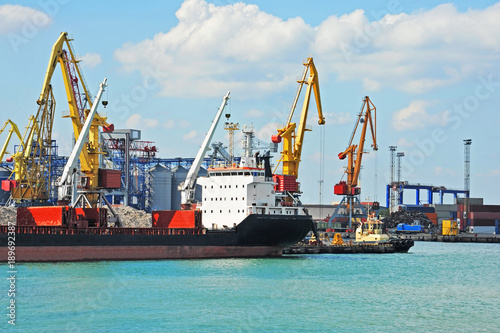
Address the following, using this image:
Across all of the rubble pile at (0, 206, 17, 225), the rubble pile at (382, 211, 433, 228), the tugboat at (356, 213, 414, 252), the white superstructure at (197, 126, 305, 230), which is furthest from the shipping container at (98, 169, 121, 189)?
the rubble pile at (382, 211, 433, 228)

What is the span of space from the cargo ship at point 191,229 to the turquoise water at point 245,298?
1.63m

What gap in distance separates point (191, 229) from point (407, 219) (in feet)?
317

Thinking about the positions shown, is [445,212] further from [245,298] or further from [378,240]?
[245,298]

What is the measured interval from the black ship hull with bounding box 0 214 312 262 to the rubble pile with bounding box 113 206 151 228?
38.5 m

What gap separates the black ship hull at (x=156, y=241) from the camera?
44.9m

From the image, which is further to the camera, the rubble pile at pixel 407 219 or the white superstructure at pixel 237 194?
the rubble pile at pixel 407 219

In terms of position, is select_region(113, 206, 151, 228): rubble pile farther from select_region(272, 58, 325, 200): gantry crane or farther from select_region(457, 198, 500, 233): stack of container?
select_region(457, 198, 500, 233): stack of container

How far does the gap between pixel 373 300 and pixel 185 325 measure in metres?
10.4

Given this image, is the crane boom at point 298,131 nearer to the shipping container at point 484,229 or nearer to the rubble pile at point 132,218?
the rubble pile at point 132,218

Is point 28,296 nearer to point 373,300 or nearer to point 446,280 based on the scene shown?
point 373,300

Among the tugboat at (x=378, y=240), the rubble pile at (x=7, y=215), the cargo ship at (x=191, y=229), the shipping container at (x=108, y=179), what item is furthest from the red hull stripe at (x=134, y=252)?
the rubble pile at (x=7, y=215)

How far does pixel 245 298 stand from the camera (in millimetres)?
33156

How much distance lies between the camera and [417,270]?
4906 cm

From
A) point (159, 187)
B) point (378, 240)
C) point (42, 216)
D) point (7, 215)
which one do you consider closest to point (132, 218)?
point (7, 215)
